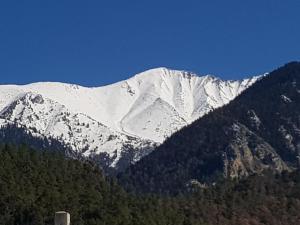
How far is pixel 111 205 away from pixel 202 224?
23.2m

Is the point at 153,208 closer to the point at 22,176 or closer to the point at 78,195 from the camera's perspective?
the point at 78,195

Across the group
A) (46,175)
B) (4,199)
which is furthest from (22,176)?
(4,199)

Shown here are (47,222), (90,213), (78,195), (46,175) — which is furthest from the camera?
(46,175)

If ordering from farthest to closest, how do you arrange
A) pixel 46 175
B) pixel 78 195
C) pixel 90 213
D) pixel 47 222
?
1. pixel 46 175
2. pixel 78 195
3. pixel 90 213
4. pixel 47 222

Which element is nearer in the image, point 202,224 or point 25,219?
point 25,219

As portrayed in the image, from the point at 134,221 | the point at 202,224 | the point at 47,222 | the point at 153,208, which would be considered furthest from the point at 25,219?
the point at 202,224

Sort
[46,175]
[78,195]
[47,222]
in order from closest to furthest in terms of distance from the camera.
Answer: [47,222], [78,195], [46,175]

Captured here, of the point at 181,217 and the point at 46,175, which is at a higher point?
the point at 46,175

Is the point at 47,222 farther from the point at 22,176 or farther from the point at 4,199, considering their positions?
the point at 22,176

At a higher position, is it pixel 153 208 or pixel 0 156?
pixel 0 156

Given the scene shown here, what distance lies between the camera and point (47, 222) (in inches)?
A: 6240

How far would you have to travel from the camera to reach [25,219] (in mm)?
162125

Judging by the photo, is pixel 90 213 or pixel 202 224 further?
pixel 202 224

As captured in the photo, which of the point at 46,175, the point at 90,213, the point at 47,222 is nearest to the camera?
the point at 47,222
